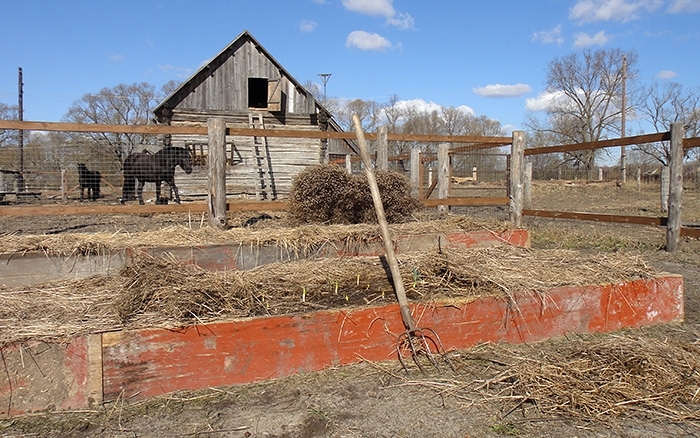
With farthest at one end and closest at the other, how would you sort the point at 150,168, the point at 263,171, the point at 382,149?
the point at 263,171 → the point at 150,168 → the point at 382,149

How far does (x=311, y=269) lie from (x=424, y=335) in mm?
1117

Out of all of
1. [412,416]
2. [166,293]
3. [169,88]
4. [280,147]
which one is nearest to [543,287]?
[412,416]

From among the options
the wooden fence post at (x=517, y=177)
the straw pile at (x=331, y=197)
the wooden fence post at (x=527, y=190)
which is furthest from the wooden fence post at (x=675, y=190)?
the wooden fence post at (x=527, y=190)

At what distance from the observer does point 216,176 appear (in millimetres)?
5707

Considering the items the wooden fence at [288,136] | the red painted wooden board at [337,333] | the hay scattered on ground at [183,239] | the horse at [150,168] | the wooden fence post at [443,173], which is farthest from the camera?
the horse at [150,168]

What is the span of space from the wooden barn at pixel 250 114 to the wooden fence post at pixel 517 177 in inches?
392

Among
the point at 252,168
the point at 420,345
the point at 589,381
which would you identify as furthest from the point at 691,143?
the point at 252,168

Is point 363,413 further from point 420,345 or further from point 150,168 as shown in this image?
point 150,168

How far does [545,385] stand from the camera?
2.45 meters

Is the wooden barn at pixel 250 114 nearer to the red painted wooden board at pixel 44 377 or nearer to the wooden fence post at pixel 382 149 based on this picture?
the wooden fence post at pixel 382 149

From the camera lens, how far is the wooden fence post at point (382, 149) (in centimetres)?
693

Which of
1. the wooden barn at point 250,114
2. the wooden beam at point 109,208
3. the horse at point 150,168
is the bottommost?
the wooden beam at point 109,208

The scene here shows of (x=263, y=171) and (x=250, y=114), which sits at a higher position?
(x=250, y=114)

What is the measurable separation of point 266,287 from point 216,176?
2.93 meters
